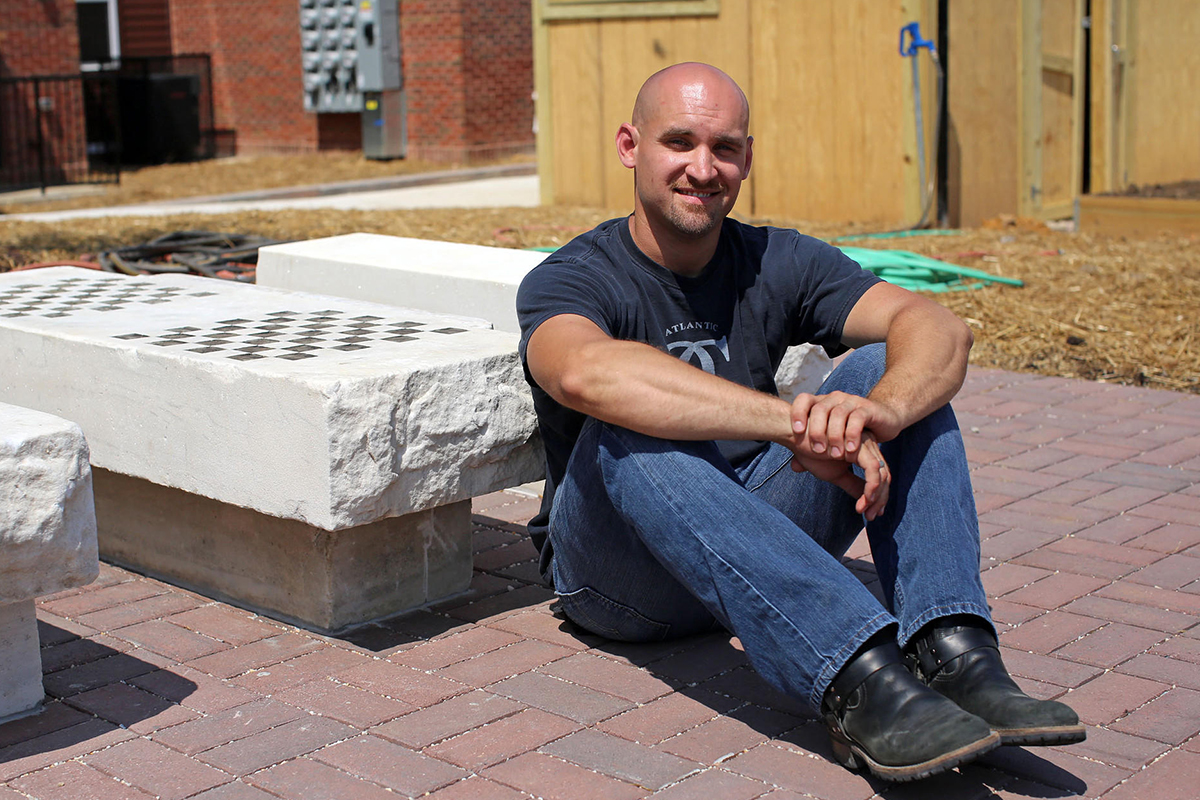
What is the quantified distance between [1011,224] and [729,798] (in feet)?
28.8

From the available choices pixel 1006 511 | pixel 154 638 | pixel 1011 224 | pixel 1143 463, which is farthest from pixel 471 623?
pixel 1011 224

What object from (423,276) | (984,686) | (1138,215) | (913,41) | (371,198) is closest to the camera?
(984,686)

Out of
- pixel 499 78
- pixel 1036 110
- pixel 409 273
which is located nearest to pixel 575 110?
pixel 1036 110

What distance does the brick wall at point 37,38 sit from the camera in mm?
16203

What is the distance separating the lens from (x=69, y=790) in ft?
8.47

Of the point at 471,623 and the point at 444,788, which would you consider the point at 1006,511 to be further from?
the point at 444,788

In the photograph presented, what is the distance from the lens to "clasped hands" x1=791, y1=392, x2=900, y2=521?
2688 mm

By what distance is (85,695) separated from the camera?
9.95 ft

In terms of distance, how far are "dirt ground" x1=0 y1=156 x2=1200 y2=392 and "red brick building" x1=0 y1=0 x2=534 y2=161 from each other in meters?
6.25

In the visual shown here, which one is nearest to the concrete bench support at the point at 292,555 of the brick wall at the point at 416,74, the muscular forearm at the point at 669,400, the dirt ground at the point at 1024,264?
the muscular forearm at the point at 669,400

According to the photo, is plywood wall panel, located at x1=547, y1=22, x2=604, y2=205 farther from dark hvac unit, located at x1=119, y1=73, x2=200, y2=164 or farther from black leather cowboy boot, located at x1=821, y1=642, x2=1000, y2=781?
black leather cowboy boot, located at x1=821, y1=642, x2=1000, y2=781

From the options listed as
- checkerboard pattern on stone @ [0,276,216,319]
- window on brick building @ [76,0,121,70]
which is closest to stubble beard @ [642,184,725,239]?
checkerboard pattern on stone @ [0,276,216,319]

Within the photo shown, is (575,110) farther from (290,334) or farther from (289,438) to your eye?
(289,438)

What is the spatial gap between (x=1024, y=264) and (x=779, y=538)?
6.57 m
